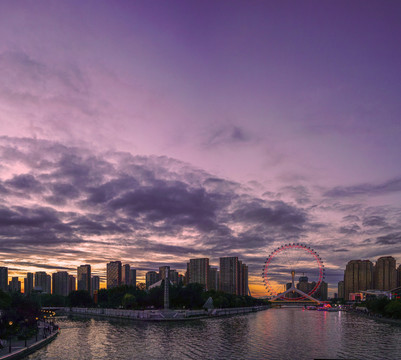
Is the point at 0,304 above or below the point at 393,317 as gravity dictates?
above

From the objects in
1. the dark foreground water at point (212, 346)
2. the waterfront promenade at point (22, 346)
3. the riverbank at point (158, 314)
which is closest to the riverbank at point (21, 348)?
the waterfront promenade at point (22, 346)

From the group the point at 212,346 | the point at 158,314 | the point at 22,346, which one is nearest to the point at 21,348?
the point at 22,346

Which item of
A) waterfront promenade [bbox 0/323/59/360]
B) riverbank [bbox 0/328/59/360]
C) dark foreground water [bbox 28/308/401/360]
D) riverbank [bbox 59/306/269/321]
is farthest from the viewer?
riverbank [bbox 59/306/269/321]

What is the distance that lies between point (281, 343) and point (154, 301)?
93.4m

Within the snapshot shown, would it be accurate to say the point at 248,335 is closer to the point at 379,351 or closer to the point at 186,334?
the point at 186,334

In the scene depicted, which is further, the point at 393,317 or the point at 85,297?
the point at 85,297

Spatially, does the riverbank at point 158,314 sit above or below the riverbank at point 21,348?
below

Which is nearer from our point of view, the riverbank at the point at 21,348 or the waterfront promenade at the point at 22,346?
the riverbank at the point at 21,348

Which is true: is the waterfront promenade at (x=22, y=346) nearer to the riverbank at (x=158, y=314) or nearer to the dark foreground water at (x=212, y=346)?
the dark foreground water at (x=212, y=346)

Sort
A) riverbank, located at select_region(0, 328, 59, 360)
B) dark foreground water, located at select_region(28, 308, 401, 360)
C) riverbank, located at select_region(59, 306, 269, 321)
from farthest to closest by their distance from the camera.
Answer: riverbank, located at select_region(59, 306, 269, 321) → dark foreground water, located at select_region(28, 308, 401, 360) → riverbank, located at select_region(0, 328, 59, 360)

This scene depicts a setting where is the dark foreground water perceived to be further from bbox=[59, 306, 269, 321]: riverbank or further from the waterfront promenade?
bbox=[59, 306, 269, 321]: riverbank

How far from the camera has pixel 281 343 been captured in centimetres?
6956

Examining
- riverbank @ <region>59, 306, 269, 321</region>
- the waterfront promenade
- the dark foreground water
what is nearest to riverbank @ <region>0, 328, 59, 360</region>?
the waterfront promenade

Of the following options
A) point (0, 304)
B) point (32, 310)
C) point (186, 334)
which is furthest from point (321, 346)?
point (0, 304)
